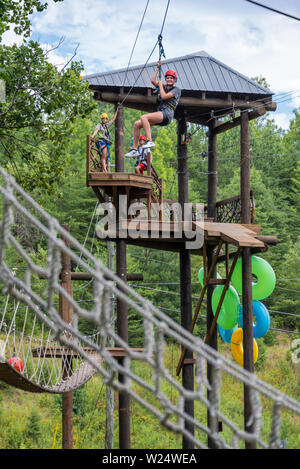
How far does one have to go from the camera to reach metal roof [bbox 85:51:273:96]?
1043cm

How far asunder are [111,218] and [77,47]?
251cm

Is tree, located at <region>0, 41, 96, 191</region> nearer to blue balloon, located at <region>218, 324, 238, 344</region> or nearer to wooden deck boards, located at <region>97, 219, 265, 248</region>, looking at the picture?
wooden deck boards, located at <region>97, 219, 265, 248</region>

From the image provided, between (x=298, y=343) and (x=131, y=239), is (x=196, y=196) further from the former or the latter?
(x=131, y=239)

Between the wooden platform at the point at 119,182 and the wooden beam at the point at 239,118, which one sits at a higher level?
the wooden beam at the point at 239,118

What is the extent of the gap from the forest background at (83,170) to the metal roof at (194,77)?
0.57 metres

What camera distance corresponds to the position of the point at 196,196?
24.8 meters

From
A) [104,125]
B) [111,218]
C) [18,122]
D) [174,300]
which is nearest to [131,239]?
[111,218]

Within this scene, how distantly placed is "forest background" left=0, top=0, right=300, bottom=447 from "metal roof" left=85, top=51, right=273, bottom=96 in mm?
573

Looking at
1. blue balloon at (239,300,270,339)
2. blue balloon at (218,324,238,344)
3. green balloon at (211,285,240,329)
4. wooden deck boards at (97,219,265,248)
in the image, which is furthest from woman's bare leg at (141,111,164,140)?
blue balloon at (218,324,238,344)

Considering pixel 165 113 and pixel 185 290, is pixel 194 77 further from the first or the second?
pixel 185 290

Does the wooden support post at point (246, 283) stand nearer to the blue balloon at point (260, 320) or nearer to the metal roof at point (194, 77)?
the blue balloon at point (260, 320)

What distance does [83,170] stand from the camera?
24.3 meters

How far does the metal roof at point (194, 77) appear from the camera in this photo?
10.4 m

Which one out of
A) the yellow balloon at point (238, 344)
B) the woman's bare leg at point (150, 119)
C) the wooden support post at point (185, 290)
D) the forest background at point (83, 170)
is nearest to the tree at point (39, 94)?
the forest background at point (83, 170)
